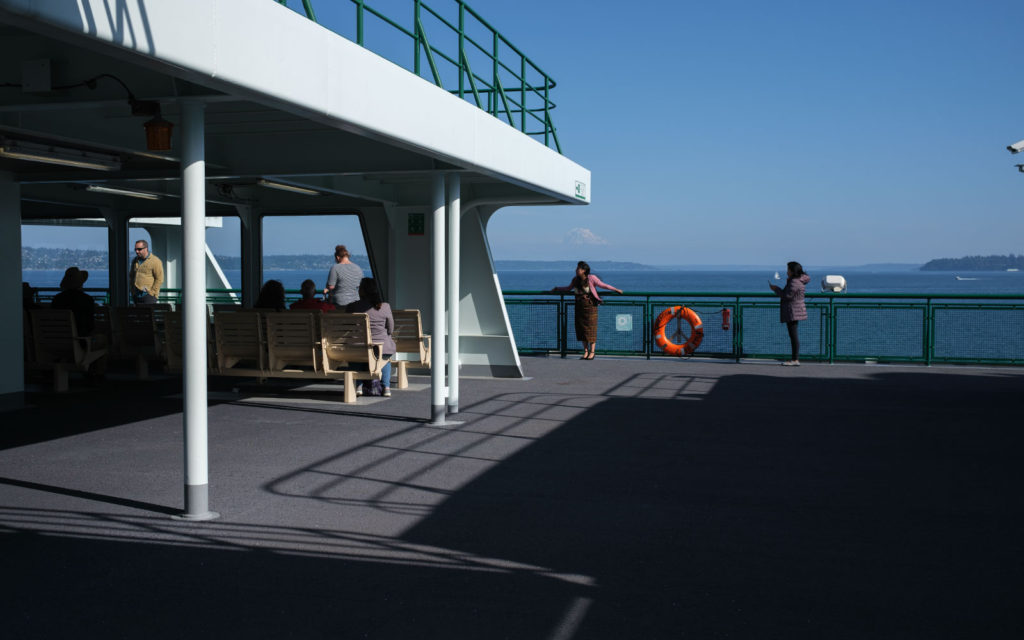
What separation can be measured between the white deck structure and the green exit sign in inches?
1.4

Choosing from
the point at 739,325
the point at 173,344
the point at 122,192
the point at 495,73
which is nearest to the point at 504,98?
the point at 495,73

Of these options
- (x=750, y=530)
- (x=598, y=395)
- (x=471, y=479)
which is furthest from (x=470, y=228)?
(x=750, y=530)

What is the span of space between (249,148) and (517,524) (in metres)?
5.21

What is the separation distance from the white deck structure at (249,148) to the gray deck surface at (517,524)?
2.65ft

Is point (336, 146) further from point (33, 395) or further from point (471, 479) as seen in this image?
point (33, 395)

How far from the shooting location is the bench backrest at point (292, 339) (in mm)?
10406

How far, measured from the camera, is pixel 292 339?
1053cm

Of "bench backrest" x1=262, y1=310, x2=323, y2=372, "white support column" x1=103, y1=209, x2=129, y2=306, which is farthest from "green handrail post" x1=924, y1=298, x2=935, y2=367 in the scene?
"white support column" x1=103, y1=209, x2=129, y2=306

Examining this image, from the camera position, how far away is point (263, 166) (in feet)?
30.2

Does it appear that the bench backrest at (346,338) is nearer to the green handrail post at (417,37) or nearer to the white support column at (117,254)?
the green handrail post at (417,37)

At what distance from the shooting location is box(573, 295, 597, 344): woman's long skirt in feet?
53.6

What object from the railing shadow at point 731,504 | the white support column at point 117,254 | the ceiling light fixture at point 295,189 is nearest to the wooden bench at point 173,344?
the ceiling light fixture at point 295,189

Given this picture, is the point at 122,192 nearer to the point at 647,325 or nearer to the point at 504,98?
the point at 504,98

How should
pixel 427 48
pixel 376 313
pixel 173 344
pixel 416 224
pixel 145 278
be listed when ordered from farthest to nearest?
pixel 145 278, pixel 416 224, pixel 173 344, pixel 376 313, pixel 427 48
